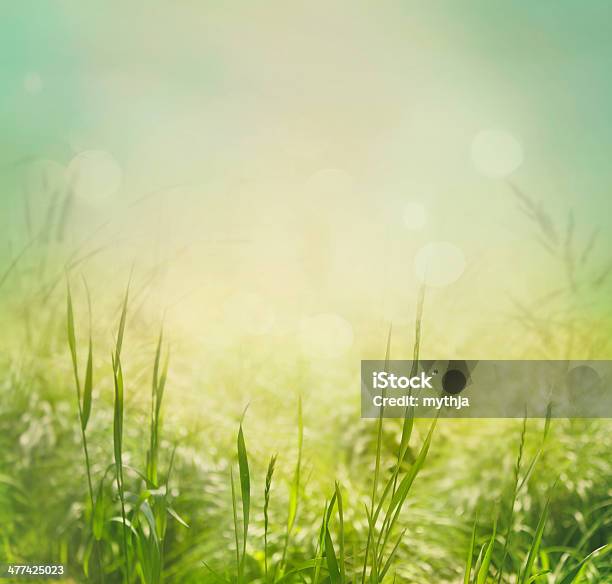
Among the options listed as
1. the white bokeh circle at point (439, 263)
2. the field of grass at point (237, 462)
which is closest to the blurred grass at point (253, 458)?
the field of grass at point (237, 462)

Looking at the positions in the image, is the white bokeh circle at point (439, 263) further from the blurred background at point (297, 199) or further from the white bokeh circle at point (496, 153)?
the white bokeh circle at point (496, 153)

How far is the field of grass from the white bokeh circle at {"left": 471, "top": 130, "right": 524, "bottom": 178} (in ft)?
1.21

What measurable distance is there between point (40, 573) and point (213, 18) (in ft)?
3.44

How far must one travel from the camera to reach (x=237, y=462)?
117cm

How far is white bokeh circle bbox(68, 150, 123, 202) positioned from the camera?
3.76 ft

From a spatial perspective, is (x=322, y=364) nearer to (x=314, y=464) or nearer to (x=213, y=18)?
(x=314, y=464)

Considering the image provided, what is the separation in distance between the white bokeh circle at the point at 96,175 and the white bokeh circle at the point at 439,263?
0.56 meters

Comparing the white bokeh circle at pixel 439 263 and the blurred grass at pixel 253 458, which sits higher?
the white bokeh circle at pixel 439 263

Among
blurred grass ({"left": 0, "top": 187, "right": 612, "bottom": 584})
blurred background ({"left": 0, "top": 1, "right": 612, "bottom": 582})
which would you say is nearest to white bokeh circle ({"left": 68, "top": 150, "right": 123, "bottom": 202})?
blurred background ({"left": 0, "top": 1, "right": 612, "bottom": 582})

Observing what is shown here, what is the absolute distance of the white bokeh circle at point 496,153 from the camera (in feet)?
3.75

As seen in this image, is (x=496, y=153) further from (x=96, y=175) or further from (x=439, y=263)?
(x=96, y=175)

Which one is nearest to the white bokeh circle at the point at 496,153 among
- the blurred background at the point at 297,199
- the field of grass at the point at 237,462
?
the blurred background at the point at 297,199

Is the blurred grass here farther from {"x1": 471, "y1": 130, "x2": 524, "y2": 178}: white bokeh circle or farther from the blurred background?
{"x1": 471, "y1": 130, "x2": 524, "y2": 178}: white bokeh circle

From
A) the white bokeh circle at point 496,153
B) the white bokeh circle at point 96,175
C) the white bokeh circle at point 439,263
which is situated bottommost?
the white bokeh circle at point 439,263
